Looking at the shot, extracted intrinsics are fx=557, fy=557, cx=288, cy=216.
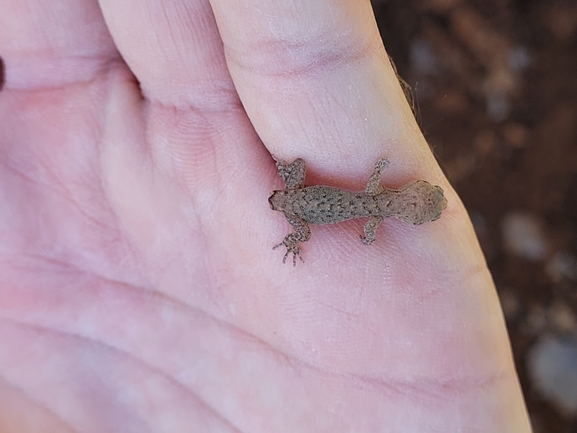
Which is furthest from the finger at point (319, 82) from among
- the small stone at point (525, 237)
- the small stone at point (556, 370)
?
the small stone at point (556, 370)

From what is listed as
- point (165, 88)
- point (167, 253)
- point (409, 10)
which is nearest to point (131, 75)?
point (165, 88)

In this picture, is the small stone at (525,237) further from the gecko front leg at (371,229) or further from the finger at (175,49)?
the finger at (175,49)

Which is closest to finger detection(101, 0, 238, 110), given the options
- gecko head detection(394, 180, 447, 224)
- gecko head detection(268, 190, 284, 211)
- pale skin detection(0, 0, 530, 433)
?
pale skin detection(0, 0, 530, 433)

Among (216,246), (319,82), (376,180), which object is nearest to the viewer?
(319,82)

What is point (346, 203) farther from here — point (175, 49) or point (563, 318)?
point (563, 318)

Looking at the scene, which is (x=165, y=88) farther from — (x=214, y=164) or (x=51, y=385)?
(x=51, y=385)

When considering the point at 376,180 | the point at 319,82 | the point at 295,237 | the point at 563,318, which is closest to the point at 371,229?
the point at 376,180

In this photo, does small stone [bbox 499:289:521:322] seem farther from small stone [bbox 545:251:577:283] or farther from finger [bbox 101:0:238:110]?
finger [bbox 101:0:238:110]

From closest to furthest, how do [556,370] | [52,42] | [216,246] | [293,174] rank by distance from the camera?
1. [293,174]
2. [216,246]
3. [52,42]
4. [556,370]
